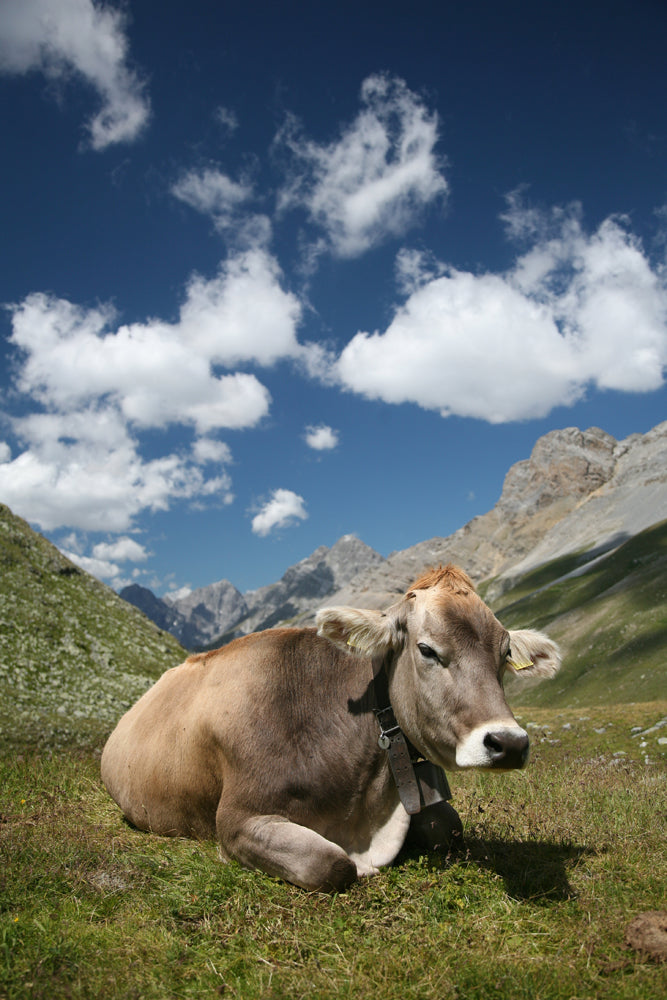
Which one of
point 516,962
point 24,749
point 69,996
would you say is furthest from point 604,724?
point 69,996

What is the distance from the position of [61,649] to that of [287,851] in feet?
42.4

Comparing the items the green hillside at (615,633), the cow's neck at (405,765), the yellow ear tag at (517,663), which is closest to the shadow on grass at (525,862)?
the cow's neck at (405,765)

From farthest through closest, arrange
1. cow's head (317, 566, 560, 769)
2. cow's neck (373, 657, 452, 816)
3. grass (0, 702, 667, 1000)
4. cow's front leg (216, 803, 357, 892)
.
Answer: cow's neck (373, 657, 452, 816) < cow's front leg (216, 803, 357, 892) < cow's head (317, 566, 560, 769) < grass (0, 702, 667, 1000)

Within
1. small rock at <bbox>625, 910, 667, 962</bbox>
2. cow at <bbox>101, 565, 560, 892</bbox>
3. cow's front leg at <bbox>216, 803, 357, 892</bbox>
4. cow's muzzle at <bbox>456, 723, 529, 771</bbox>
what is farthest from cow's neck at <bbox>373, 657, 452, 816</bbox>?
small rock at <bbox>625, 910, 667, 962</bbox>

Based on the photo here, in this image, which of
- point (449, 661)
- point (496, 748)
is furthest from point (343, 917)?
point (449, 661)

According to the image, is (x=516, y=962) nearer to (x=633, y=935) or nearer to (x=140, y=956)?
(x=633, y=935)

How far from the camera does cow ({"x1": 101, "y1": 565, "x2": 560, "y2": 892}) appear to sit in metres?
5.70

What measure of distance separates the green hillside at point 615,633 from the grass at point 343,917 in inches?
1711

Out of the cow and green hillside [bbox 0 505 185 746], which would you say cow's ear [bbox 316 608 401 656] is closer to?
the cow

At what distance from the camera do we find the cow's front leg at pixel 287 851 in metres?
5.61

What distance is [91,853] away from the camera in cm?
630

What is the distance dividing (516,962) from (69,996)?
2.95 m

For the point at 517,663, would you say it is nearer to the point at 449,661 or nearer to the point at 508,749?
the point at 449,661

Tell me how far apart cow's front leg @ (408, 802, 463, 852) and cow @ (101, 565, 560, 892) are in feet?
0.05
